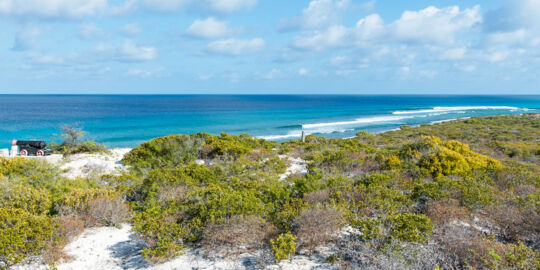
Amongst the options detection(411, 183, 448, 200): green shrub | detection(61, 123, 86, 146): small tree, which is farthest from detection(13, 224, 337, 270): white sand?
detection(61, 123, 86, 146): small tree

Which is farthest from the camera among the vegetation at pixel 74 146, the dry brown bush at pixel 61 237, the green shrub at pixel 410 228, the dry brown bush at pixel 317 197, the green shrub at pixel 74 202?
the vegetation at pixel 74 146

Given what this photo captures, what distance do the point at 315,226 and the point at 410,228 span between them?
164 cm

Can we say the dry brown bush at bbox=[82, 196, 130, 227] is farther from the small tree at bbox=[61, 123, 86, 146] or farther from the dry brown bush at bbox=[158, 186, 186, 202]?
the small tree at bbox=[61, 123, 86, 146]

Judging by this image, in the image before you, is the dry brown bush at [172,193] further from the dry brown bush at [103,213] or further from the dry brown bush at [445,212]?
the dry brown bush at [445,212]

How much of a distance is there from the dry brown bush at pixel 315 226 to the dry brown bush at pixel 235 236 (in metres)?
0.60

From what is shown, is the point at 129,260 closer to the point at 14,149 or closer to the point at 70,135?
the point at 70,135

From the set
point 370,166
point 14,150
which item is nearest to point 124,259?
point 370,166

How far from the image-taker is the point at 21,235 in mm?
4656

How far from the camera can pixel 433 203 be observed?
6.31 m

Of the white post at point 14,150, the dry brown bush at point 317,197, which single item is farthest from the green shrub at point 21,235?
the white post at point 14,150

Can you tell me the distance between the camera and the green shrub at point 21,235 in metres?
4.52

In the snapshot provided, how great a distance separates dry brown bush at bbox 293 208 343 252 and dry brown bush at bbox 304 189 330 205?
3.78 feet

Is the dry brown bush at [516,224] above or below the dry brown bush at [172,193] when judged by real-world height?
below

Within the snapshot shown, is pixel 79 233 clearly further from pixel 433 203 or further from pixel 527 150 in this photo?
pixel 527 150
